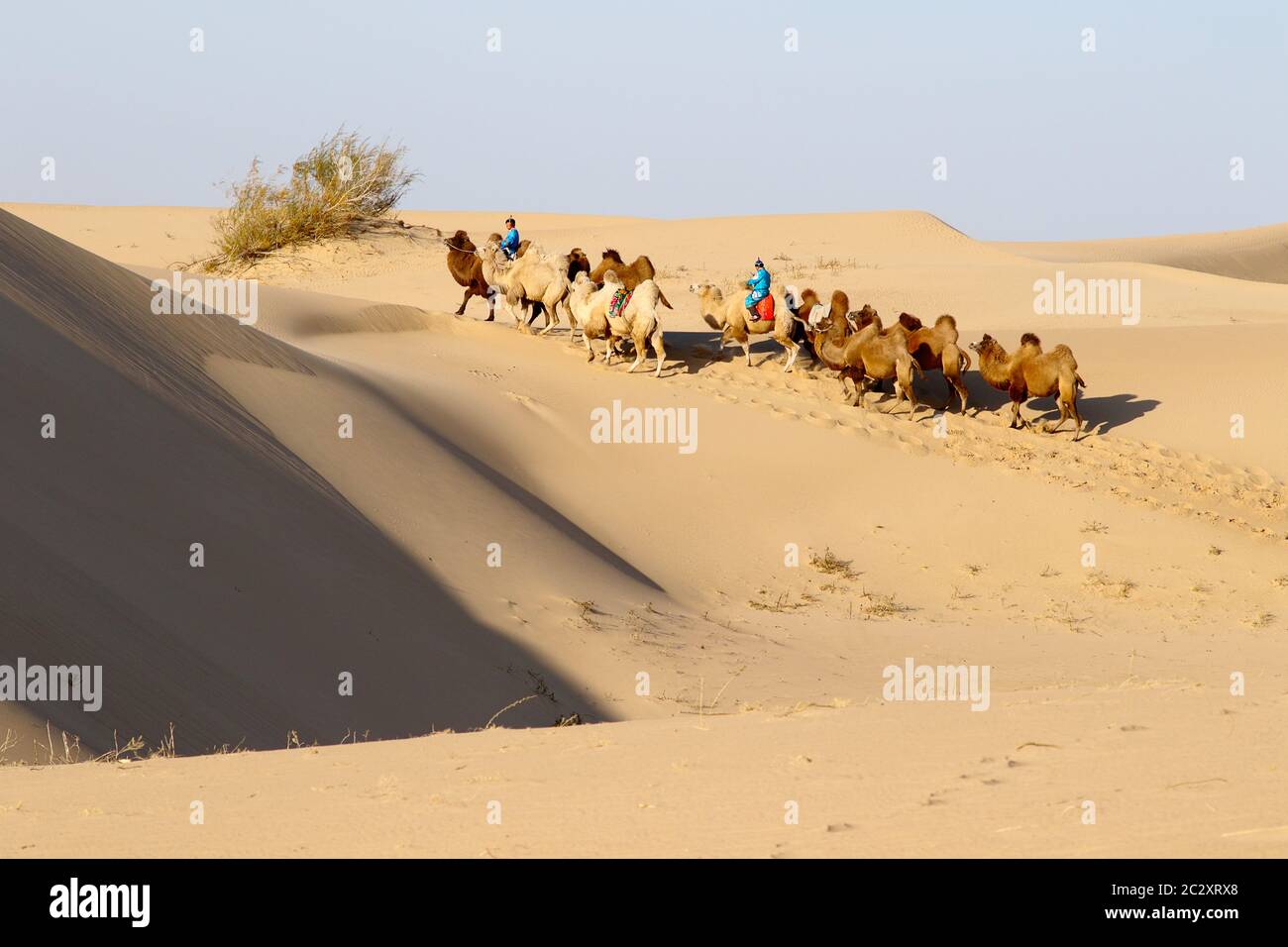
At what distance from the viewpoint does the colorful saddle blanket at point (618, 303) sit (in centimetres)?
1925

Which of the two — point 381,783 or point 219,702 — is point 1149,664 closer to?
point 219,702

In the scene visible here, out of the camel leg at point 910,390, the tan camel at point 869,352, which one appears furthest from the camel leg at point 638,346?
the camel leg at point 910,390

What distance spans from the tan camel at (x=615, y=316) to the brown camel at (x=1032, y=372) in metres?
4.01

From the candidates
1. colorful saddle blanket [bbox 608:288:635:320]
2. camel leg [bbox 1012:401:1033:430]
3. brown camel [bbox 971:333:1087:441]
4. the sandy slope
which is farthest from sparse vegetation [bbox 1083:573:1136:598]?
the sandy slope

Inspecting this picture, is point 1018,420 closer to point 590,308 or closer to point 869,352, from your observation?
point 869,352

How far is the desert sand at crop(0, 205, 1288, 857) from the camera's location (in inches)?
200

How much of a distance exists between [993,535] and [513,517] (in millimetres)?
5029

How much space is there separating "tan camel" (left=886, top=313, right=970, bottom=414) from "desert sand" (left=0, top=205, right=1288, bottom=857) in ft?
1.92

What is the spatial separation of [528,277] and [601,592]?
8744mm

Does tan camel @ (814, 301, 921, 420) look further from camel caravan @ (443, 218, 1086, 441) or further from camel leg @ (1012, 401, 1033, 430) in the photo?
A: camel leg @ (1012, 401, 1033, 430)

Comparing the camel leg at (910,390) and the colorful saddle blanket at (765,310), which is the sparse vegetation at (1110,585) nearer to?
the camel leg at (910,390)

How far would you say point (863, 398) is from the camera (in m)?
19.3

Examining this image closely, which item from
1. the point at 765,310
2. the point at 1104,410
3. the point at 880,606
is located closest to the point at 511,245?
the point at 765,310

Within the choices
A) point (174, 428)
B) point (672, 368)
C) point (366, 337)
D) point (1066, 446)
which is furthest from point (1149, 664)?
point (366, 337)
